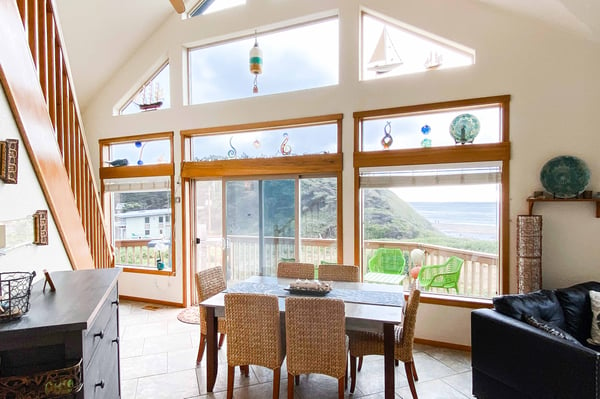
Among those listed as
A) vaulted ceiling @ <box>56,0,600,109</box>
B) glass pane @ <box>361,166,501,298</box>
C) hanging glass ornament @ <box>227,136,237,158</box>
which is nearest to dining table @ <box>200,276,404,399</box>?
glass pane @ <box>361,166,501,298</box>

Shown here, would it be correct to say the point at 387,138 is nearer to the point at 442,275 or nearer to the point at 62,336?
the point at 442,275

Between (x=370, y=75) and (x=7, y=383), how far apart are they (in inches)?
157

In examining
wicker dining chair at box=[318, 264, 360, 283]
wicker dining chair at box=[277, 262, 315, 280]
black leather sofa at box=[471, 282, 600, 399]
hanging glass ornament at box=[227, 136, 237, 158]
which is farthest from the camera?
hanging glass ornament at box=[227, 136, 237, 158]

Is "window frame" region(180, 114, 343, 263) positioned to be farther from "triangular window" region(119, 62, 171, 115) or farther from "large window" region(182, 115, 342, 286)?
"triangular window" region(119, 62, 171, 115)

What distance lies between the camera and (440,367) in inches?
123

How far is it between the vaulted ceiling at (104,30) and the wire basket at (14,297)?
4182 millimetres

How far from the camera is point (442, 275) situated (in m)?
3.72

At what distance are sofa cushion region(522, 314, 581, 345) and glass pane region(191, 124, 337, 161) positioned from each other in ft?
8.38

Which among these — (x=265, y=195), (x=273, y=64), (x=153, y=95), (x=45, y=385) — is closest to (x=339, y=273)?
(x=265, y=195)

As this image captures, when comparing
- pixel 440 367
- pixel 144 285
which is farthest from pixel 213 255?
pixel 440 367

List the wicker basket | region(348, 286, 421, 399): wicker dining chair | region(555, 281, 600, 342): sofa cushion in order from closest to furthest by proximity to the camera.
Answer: the wicker basket < region(348, 286, 421, 399): wicker dining chair < region(555, 281, 600, 342): sofa cushion

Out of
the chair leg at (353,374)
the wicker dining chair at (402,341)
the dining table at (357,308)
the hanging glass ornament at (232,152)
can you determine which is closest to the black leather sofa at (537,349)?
the wicker dining chair at (402,341)

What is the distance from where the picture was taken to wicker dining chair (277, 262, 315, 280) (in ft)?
11.6

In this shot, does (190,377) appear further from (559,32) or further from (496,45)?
(559,32)
